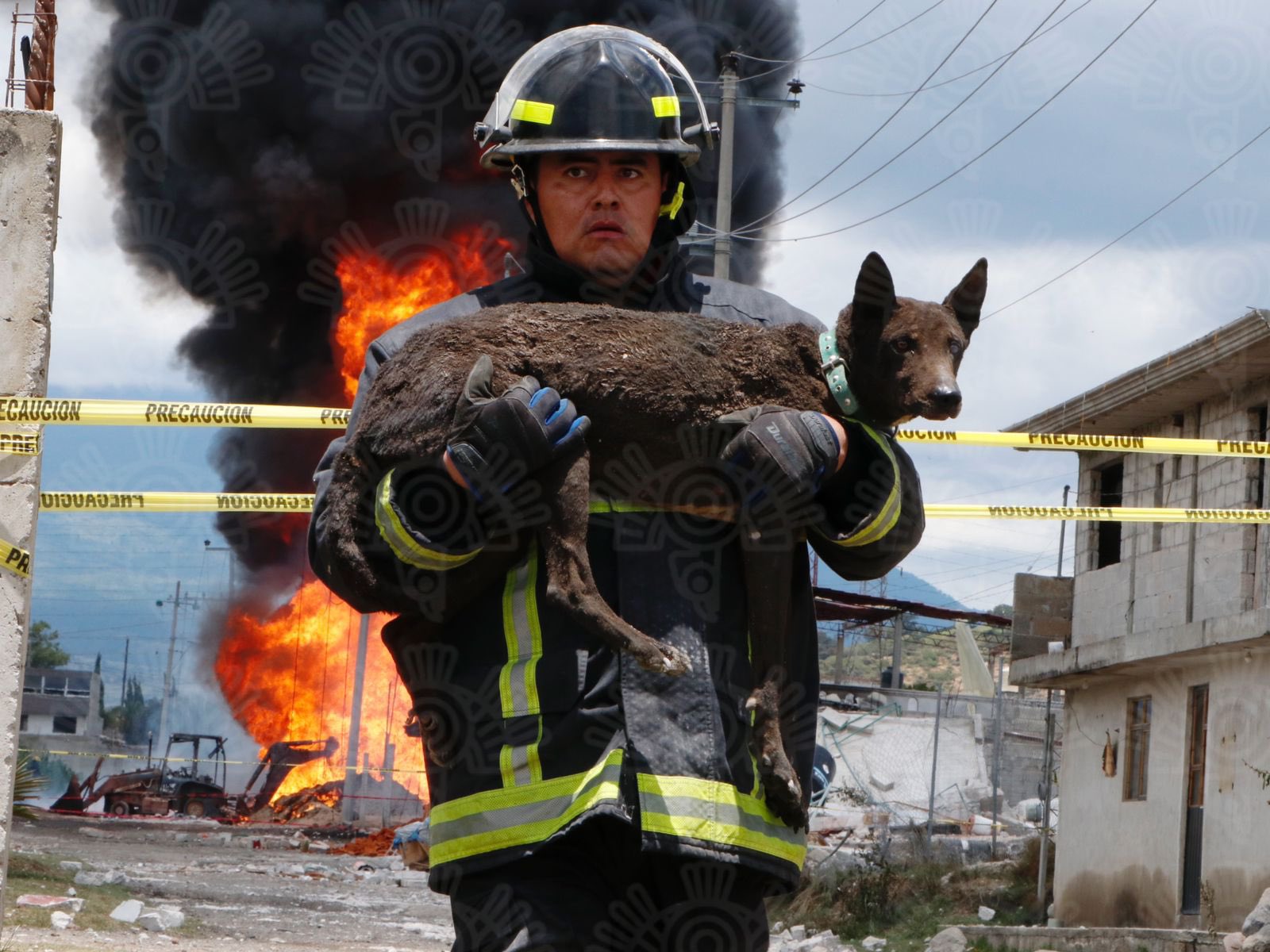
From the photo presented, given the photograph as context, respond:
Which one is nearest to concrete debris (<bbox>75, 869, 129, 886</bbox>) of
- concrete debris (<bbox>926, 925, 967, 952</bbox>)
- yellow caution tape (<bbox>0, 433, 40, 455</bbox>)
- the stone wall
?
concrete debris (<bbox>926, 925, 967, 952</bbox>)

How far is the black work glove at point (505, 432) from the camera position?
2.70m

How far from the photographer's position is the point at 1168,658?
21047 mm

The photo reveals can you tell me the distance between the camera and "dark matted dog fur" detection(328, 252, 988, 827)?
2.79m

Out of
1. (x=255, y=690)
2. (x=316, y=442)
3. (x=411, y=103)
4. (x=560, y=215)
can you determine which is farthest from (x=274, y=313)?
(x=560, y=215)

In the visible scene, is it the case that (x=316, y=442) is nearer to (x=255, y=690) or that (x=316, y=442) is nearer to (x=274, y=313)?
(x=274, y=313)

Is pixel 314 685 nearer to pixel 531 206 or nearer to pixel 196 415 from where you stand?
pixel 196 415

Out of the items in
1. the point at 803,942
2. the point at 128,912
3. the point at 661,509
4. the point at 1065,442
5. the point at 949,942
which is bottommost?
the point at 803,942

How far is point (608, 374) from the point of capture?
9.49 ft

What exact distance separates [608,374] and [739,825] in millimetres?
817

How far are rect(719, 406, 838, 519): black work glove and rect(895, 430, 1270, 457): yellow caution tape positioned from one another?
4.63 metres

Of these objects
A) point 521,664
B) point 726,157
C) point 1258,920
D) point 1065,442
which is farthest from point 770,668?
point 726,157

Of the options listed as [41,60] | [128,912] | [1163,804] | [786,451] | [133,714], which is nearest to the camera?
[786,451]

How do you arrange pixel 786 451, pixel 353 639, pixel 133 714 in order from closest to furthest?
pixel 786 451, pixel 353 639, pixel 133 714

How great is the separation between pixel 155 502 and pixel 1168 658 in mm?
16235
